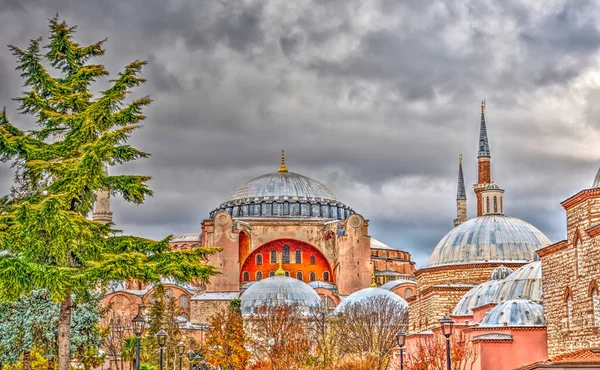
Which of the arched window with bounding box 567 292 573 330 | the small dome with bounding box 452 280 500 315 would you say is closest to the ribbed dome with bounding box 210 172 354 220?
the small dome with bounding box 452 280 500 315

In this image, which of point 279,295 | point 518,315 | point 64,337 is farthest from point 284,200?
point 64,337

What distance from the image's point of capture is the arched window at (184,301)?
60281 mm

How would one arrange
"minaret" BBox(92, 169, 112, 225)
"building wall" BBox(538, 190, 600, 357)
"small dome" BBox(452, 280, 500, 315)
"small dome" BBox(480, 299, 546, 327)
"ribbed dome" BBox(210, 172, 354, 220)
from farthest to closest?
"ribbed dome" BBox(210, 172, 354, 220) → "minaret" BBox(92, 169, 112, 225) → "small dome" BBox(452, 280, 500, 315) → "small dome" BBox(480, 299, 546, 327) → "building wall" BBox(538, 190, 600, 357)

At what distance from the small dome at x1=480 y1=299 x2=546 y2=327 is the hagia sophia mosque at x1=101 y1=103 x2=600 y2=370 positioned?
0.03 m

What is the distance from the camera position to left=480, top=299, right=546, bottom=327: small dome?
84.6 feet

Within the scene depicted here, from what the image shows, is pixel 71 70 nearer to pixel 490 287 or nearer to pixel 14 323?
pixel 14 323

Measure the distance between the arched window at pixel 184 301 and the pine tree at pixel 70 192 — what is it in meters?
41.2

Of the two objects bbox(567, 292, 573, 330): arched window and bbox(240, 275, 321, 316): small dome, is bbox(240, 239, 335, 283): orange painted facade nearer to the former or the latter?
bbox(240, 275, 321, 316): small dome

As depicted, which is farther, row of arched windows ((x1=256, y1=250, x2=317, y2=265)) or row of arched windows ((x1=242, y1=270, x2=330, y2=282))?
row of arched windows ((x1=256, y1=250, x2=317, y2=265))

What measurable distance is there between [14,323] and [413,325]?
2232 cm

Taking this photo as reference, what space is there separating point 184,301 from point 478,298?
2926cm

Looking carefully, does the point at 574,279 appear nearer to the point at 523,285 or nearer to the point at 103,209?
the point at 523,285

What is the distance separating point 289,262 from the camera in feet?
208

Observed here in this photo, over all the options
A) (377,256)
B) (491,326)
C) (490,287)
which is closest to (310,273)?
(377,256)
